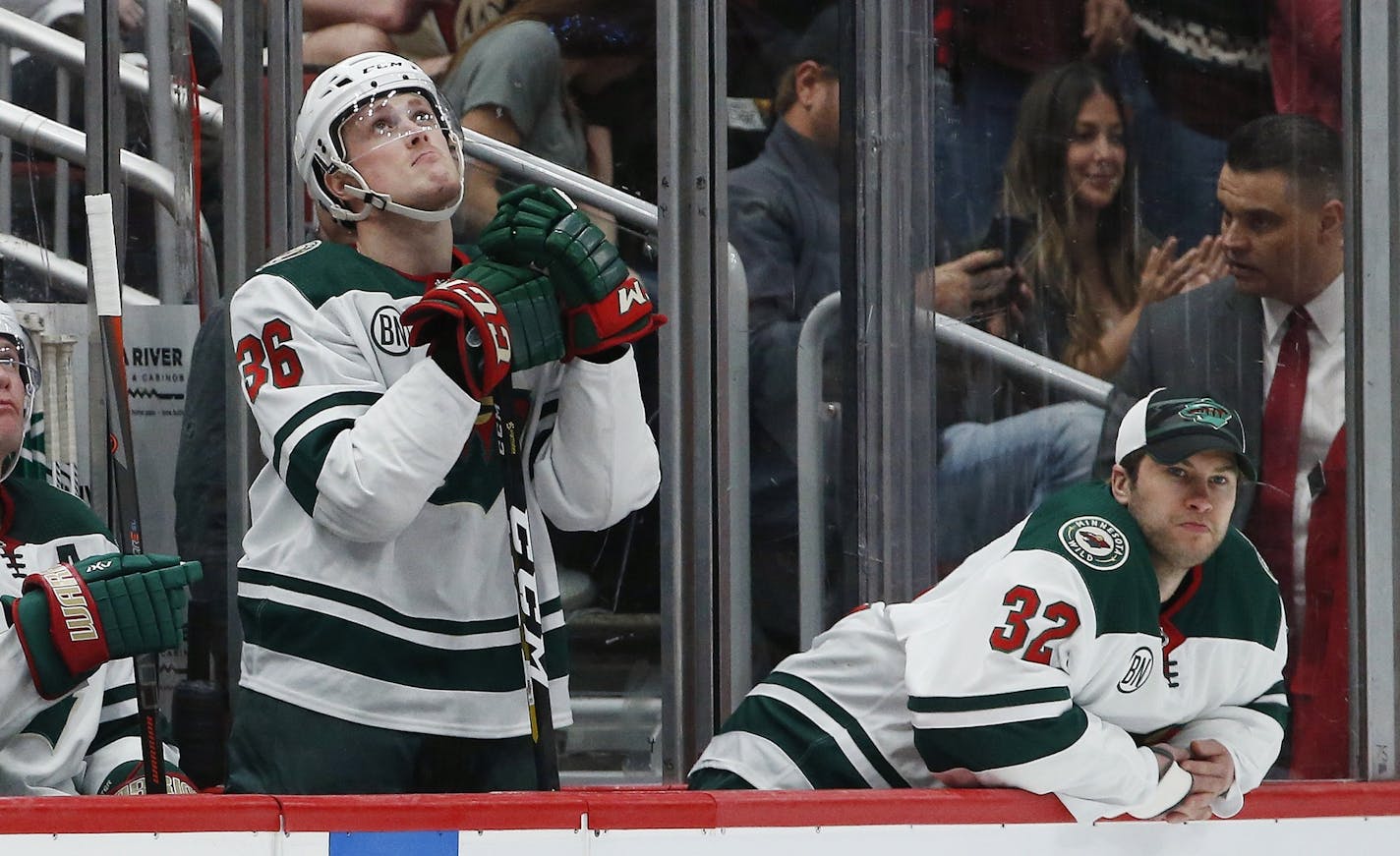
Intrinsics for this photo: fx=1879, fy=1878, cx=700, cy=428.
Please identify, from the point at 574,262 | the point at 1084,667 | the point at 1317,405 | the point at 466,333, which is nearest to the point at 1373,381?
the point at 1317,405

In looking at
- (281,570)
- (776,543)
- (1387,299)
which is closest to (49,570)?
(281,570)

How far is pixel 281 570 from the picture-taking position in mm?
1896

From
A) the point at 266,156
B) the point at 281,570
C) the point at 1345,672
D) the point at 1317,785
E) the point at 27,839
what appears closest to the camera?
the point at 27,839

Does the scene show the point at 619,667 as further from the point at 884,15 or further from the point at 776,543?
the point at 884,15

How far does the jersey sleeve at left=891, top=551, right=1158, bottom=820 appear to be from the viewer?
1.94 m

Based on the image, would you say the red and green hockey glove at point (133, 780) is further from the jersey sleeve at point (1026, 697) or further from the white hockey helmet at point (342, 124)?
the jersey sleeve at point (1026, 697)

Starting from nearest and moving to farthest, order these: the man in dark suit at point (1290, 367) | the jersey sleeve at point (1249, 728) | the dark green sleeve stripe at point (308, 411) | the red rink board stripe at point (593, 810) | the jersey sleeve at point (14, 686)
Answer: the red rink board stripe at point (593, 810)
the dark green sleeve stripe at point (308, 411)
the jersey sleeve at point (14, 686)
the jersey sleeve at point (1249, 728)
the man in dark suit at point (1290, 367)

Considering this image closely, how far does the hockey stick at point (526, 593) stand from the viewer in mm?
1907

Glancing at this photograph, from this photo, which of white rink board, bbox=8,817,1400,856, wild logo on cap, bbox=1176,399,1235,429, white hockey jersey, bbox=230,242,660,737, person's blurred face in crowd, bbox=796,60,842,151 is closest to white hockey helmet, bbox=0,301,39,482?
white hockey jersey, bbox=230,242,660,737

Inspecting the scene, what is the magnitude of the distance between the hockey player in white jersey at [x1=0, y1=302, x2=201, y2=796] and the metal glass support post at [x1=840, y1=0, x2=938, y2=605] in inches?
35.3

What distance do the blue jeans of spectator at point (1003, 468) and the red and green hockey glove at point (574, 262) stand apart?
68cm

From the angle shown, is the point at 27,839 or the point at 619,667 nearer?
the point at 27,839

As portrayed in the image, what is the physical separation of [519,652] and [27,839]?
515 mm

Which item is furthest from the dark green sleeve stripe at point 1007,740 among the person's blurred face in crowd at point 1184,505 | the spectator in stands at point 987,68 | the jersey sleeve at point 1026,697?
the spectator in stands at point 987,68
